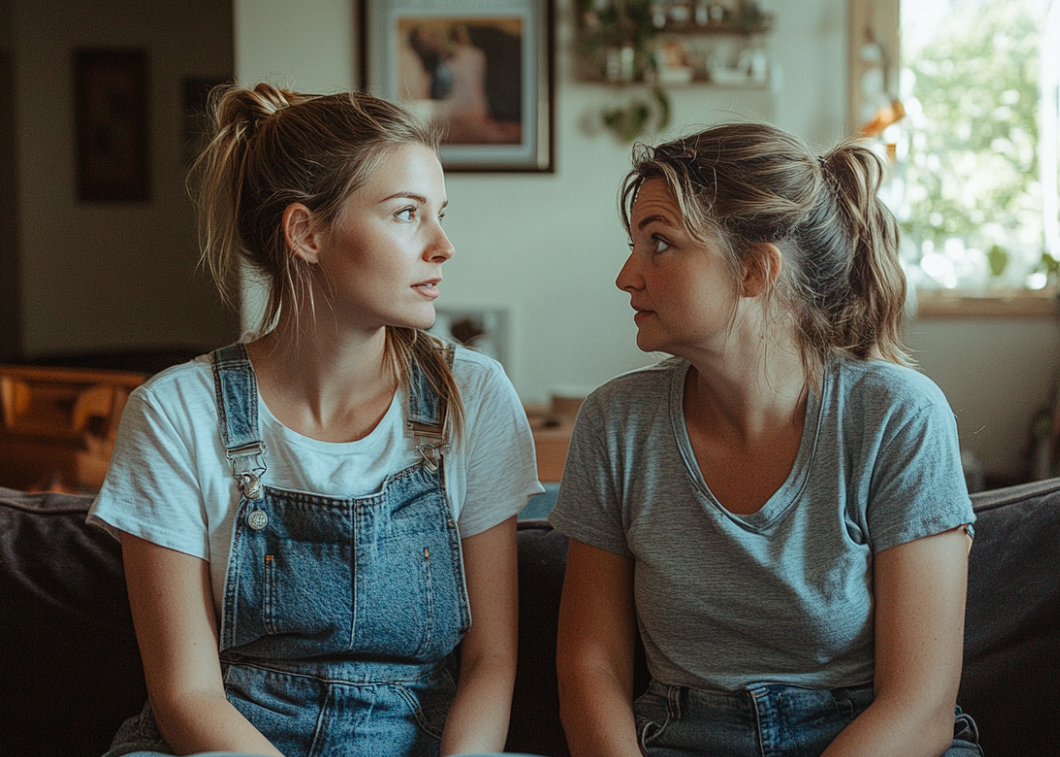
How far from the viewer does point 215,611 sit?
3.66 feet

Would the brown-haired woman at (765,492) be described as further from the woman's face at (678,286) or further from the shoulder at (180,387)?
the shoulder at (180,387)

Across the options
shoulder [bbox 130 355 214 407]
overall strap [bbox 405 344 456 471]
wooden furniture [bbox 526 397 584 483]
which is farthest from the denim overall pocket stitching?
wooden furniture [bbox 526 397 584 483]

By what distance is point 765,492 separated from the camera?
1096 mm

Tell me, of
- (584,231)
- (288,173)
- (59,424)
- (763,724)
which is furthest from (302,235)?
(584,231)

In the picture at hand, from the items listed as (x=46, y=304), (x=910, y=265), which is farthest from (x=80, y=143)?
(x=910, y=265)

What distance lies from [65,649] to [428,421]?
555 mm

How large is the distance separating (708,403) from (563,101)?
2.72 metres

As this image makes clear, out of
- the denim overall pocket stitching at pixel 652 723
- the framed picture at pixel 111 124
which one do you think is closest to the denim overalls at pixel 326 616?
the denim overall pocket stitching at pixel 652 723

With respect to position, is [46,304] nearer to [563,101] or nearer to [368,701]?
[563,101]

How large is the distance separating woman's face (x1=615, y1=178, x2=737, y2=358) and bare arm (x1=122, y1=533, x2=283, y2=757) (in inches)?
23.1

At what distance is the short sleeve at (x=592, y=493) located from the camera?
3.77 feet

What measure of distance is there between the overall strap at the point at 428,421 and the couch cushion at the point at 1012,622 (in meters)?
0.66

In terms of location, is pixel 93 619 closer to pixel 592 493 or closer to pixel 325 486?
pixel 325 486

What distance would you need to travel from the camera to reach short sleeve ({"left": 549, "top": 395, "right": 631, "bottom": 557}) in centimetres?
115
